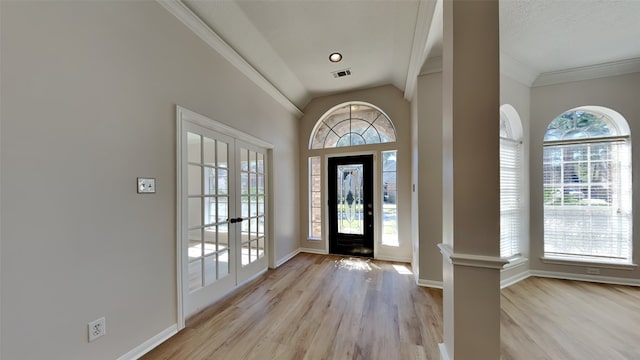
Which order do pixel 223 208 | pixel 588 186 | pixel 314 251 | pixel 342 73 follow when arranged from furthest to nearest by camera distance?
pixel 314 251
pixel 342 73
pixel 588 186
pixel 223 208

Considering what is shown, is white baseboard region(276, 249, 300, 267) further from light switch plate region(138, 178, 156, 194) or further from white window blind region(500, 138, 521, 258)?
white window blind region(500, 138, 521, 258)

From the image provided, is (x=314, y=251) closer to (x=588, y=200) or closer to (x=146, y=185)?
(x=146, y=185)

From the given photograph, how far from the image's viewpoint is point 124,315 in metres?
1.55

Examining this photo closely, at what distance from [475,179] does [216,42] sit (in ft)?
8.74

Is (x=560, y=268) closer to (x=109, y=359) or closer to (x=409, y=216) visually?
(x=409, y=216)

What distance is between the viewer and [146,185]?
1694 millimetres

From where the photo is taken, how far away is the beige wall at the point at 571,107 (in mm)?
2873

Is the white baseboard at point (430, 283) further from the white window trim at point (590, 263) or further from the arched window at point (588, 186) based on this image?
the arched window at point (588, 186)

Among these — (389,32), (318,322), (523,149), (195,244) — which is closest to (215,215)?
(195,244)

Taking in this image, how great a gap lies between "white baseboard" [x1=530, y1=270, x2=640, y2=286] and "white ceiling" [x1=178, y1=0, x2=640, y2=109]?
9.24 feet

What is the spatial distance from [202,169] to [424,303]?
2.77m

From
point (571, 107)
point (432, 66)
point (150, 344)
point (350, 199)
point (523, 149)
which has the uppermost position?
point (432, 66)

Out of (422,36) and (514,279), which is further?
(514,279)

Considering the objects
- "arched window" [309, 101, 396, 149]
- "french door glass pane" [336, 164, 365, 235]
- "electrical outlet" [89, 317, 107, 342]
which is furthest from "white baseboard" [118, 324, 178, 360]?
"arched window" [309, 101, 396, 149]
